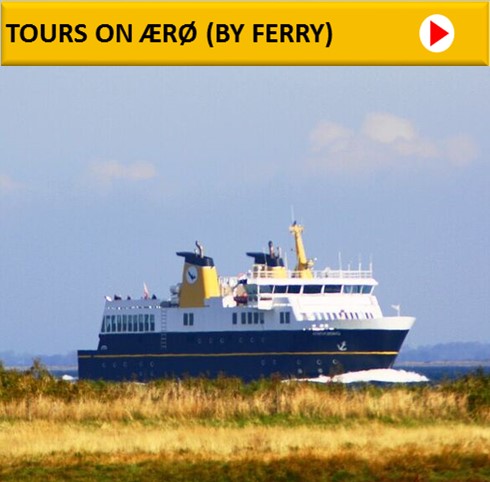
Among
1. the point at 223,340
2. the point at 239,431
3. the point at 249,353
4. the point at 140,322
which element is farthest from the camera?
the point at 140,322

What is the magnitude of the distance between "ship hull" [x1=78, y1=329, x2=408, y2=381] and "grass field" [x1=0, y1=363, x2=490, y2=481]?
48.0 metres

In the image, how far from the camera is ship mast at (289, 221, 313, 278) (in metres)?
98.1

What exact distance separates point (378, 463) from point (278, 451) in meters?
2.33

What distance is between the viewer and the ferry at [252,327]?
298 feet

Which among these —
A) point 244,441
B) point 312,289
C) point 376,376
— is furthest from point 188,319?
point 244,441

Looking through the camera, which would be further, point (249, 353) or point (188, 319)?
point (188, 319)

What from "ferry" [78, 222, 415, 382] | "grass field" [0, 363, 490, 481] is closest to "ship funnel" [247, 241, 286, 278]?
"ferry" [78, 222, 415, 382]

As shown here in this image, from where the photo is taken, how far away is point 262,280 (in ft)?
308

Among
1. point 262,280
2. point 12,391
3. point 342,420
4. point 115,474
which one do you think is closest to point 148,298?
point 262,280

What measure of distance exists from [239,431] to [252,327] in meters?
62.0

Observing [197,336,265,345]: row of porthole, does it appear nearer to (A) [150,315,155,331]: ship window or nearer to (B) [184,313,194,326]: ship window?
(B) [184,313,194,326]: ship window

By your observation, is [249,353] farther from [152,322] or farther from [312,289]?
[152,322]

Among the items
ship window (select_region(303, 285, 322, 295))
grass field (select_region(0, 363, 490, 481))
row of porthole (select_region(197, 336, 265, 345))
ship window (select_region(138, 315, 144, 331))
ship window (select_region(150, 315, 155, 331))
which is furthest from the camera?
ship window (select_region(138, 315, 144, 331))

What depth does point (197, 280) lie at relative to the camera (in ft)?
322
